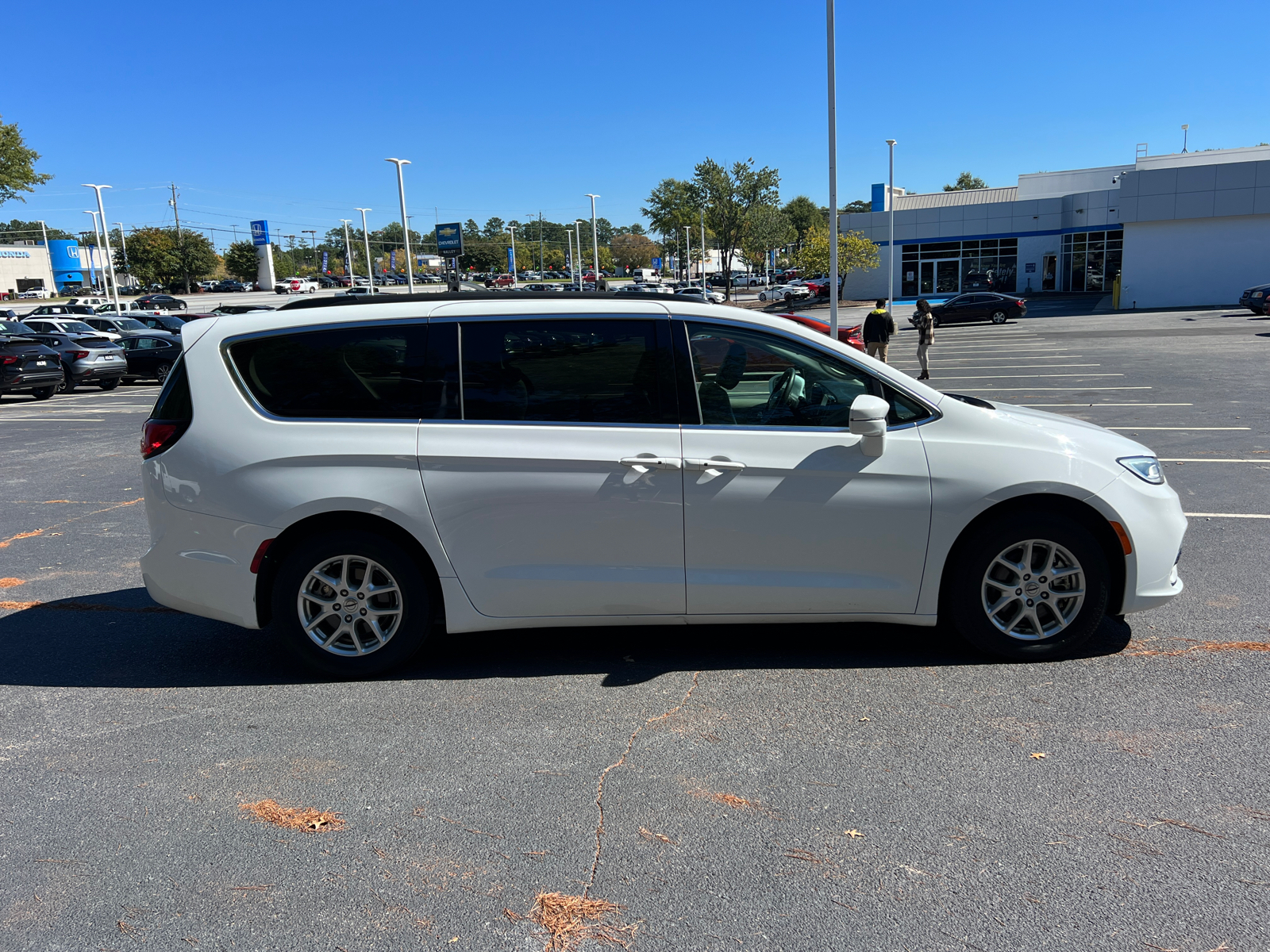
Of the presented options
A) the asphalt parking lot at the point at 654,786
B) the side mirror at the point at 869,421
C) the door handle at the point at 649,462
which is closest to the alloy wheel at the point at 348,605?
the asphalt parking lot at the point at 654,786

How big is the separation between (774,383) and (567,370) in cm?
98

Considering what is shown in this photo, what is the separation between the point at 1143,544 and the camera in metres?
4.38

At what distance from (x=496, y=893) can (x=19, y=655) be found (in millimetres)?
3624

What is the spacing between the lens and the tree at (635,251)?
13652 cm

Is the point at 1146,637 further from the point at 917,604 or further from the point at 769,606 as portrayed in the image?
the point at 769,606

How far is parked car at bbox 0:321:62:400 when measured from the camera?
71.0 ft

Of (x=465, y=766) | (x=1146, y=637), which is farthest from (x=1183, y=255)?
(x=465, y=766)

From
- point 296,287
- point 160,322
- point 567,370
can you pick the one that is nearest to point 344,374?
point 567,370

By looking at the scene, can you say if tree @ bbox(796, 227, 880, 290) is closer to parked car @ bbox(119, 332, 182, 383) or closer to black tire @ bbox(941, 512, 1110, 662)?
parked car @ bbox(119, 332, 182, 383)

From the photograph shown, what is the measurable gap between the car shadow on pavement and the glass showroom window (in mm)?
55297

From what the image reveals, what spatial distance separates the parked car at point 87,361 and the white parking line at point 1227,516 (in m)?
24.3

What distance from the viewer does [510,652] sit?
490 centimetres

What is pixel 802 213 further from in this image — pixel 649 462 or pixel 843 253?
pixel 649 462

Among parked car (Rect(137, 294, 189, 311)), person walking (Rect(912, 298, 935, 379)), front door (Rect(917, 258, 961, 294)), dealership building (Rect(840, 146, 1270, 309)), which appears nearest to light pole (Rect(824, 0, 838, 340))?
person walking (Rect(912, 298, 935, 379))
